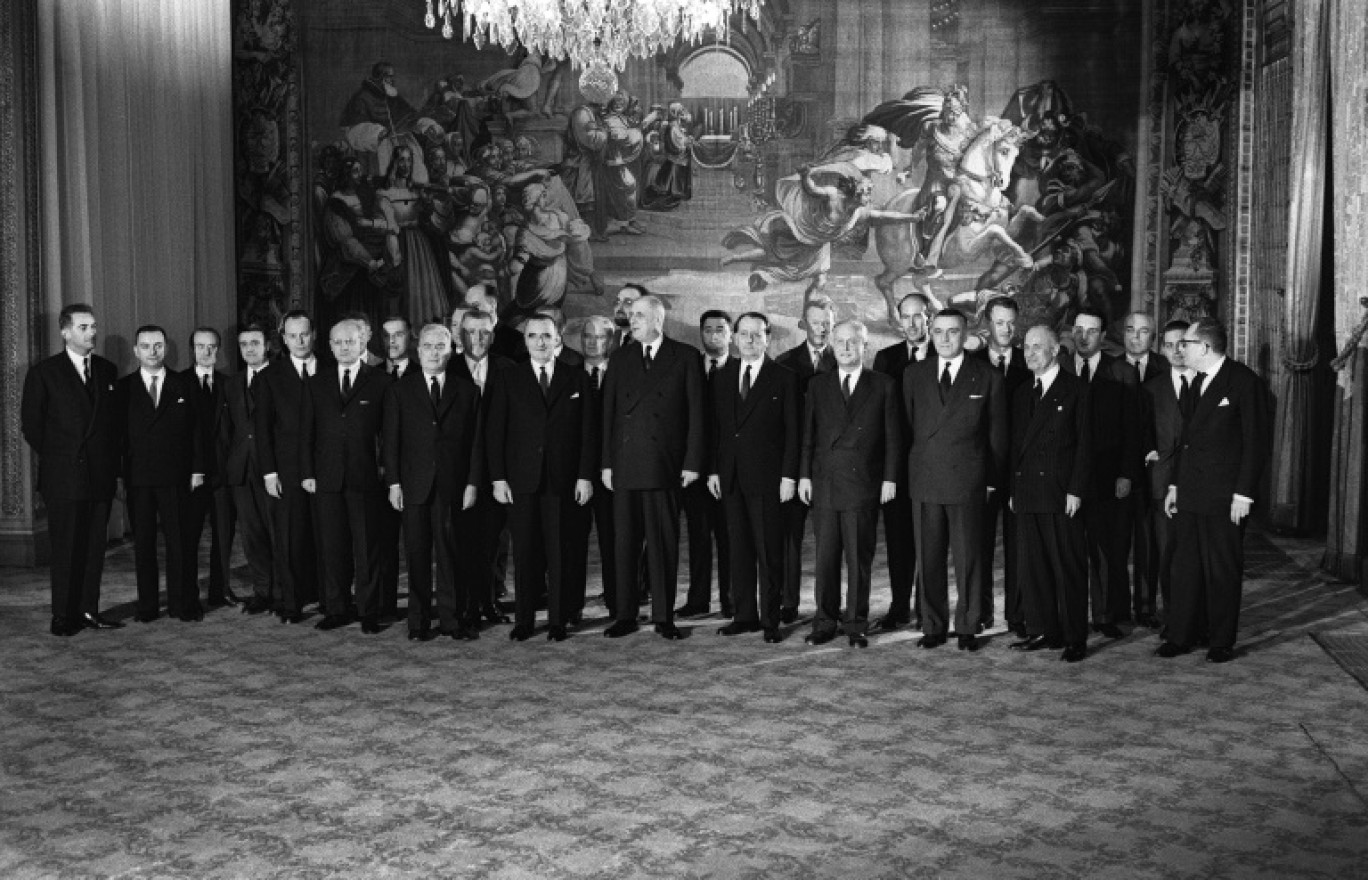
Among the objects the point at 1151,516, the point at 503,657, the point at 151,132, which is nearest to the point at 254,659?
the point at 503,657

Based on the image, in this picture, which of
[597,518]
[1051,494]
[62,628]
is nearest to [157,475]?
[62,628]

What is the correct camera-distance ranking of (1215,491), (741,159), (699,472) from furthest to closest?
(741,159) → (699,472) → (1215,491)

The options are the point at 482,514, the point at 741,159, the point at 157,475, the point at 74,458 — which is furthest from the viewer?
the point at 741,159

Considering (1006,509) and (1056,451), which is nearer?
(1056,451)

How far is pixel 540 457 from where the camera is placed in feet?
29.1

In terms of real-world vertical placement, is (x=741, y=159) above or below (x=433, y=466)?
above

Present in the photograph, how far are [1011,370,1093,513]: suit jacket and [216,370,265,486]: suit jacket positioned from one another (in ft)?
14.8

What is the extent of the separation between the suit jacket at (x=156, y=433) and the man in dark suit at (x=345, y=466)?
782 mm

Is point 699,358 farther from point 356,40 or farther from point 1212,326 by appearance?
point 356,40

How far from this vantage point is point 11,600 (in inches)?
398

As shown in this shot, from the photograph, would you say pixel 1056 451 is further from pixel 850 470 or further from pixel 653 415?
pixel 653 415

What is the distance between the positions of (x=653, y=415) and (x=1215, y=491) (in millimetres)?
2980

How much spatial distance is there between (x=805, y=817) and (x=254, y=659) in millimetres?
3746

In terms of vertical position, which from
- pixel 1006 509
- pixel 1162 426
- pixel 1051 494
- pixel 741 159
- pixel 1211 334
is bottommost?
pixel 1006 509
